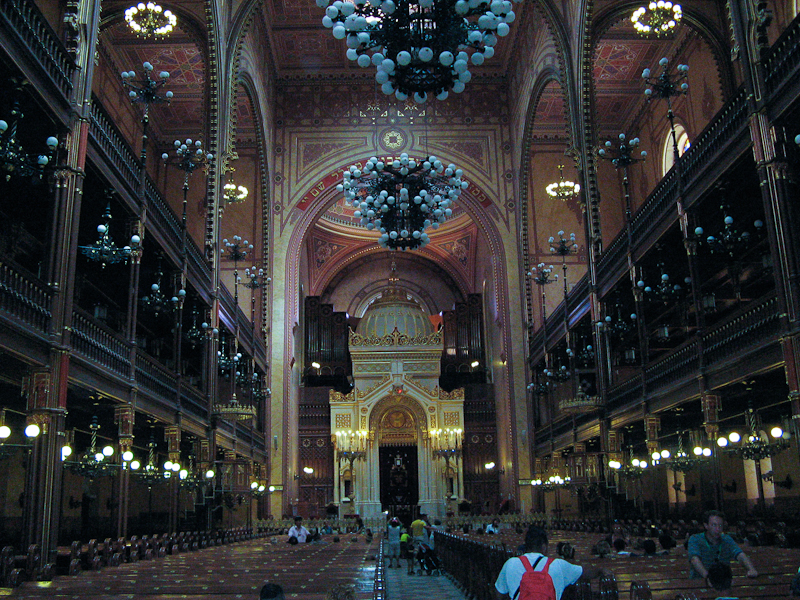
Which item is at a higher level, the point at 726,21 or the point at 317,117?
the point at 317,117

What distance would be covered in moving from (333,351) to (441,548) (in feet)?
63.8

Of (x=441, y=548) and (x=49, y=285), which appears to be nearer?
(x=49, y=285)

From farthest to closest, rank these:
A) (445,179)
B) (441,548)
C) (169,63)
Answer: (169,63), (441,548), (445,179)

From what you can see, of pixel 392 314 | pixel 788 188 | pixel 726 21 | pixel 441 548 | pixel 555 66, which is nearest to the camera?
pixel 788 188

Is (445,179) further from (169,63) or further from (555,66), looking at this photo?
(169,63)

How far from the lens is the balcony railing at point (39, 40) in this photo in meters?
9.19

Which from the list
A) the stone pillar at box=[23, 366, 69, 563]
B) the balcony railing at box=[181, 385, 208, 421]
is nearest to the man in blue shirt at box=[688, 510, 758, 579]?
the stone pillar at box=[23, 366, 69, 563]

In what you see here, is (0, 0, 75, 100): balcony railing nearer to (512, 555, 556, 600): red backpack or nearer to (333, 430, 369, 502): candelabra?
(512, 555, 556, 600): red backpack

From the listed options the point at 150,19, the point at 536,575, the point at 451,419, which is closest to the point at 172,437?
the point at 150,19

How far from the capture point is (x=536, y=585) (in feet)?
14.3

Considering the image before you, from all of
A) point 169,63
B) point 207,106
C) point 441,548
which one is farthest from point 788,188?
point 169,63

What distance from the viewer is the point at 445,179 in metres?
16.7

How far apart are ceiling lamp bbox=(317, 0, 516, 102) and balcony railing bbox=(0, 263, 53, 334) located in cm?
532

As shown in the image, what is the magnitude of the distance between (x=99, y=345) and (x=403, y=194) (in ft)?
22.8
